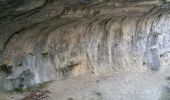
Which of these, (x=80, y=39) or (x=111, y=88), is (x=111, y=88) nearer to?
(x=111, y=88)

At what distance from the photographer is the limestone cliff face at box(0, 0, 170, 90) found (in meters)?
5.26

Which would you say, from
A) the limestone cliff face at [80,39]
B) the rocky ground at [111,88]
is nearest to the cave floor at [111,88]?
the rocky ground at [111,88]

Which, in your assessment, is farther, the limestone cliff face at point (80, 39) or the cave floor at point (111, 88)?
the cave floor at point (111, 88)

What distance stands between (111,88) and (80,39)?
136 centimetres

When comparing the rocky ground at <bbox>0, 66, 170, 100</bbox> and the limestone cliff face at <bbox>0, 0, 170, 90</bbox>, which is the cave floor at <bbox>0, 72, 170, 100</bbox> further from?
the limestone cliff face at <bbox>0, 0, 170, 90</bbox>

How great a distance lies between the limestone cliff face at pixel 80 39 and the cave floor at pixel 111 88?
26 cm

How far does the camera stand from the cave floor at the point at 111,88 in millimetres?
6506

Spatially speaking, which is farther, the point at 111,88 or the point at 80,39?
the point at 80,39

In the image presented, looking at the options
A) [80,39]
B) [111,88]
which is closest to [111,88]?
[111,88]

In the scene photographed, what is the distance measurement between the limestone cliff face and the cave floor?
26 cm

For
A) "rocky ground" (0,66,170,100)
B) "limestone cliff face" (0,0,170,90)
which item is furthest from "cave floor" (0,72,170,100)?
"limestone cliff face" (0,0,170,90)

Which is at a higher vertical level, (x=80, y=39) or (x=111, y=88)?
(x=80, y=39)

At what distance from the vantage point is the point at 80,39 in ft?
23.6

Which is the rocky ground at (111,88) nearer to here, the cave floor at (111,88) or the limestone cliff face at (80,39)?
the cave floor at (111,88)
